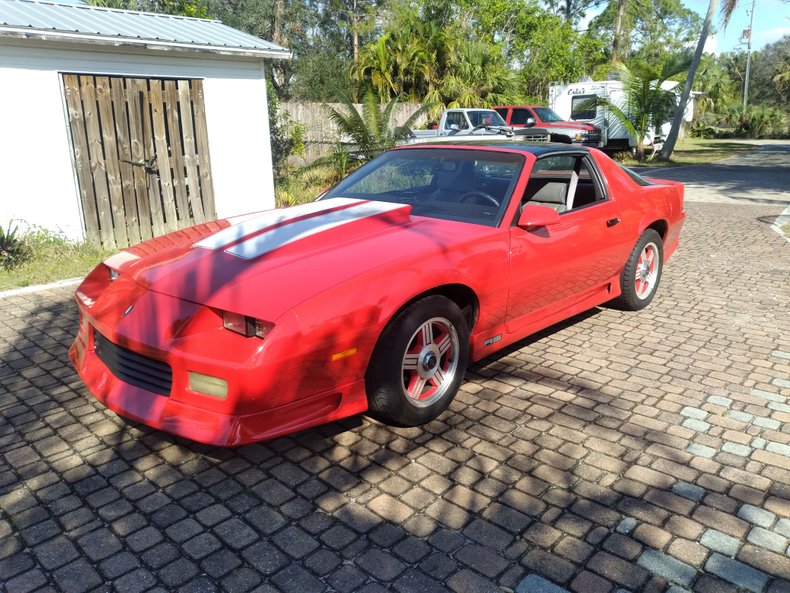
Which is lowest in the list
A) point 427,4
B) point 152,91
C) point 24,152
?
point 24,152

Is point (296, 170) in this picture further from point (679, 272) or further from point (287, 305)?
point (287, 305)

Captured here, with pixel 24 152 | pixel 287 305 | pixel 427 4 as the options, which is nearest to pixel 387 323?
pixel 287 305

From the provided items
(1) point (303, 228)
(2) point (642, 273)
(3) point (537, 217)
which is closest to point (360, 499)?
(1) point (303, 228)

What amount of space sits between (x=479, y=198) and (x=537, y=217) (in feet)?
1.45

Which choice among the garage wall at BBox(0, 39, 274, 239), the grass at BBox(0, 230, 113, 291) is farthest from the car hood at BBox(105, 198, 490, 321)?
the garage wall at BBox(0, 39, 274, 239)

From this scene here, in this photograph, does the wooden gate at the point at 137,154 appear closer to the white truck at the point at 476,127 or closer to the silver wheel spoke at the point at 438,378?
the silver wheel spoke at the point at 438,378

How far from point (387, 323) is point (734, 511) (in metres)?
1.86

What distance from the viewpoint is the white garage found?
8133mm

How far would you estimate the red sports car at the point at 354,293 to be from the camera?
3051mm

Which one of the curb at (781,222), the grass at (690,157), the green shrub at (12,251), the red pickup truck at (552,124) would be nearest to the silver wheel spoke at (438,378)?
the green shrub at (12,251)

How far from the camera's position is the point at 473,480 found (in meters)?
3.25

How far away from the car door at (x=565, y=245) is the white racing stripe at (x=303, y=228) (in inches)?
Answer: 36.4

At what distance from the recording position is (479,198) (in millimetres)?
4387

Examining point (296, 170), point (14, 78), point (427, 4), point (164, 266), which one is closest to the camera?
point (164, 266)
